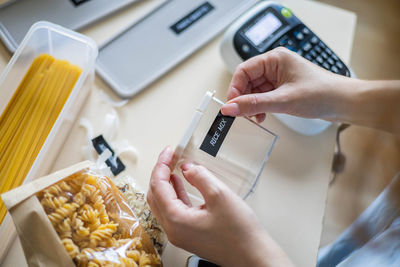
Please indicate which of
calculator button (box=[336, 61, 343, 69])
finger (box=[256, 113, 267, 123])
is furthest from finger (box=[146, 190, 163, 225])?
calculator button (box=[336, 61, 343, 69])

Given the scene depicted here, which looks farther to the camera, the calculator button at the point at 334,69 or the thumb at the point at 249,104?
the calculator button at the point at 334,69

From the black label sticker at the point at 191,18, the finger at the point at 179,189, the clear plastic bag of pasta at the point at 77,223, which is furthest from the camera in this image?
the black label sticker at the point at 191,18

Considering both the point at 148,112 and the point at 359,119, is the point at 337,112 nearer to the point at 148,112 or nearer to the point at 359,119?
the point at 359,119

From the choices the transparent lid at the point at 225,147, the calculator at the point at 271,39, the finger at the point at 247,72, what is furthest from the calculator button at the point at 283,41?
the transparent lid at the point at 225,147

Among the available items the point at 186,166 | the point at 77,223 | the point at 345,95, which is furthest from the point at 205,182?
the point at 345,95

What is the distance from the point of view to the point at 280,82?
602 mm

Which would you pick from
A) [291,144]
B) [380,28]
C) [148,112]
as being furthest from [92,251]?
[380,28]

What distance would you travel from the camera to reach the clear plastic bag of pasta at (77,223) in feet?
1.33

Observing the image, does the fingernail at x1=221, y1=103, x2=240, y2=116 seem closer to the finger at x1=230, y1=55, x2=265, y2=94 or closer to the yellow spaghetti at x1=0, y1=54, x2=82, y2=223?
the finger at x1=230, y1=55, x2=265, y2=94

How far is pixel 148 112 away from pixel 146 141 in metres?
0.06

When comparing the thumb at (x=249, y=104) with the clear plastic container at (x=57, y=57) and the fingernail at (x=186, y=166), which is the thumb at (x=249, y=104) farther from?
the clear plastic container at (x=57, y=57)

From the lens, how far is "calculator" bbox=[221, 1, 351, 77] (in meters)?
0.66

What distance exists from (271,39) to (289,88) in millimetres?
163

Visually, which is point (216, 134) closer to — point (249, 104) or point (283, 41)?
point (249, 104)
